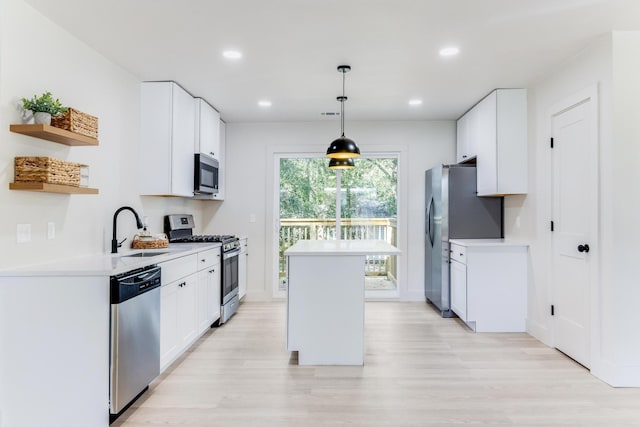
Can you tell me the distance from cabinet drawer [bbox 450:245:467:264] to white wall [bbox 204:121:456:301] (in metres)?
0.90

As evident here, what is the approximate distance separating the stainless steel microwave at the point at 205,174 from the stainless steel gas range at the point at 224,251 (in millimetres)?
447

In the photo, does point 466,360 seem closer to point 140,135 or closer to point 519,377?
point 519,377

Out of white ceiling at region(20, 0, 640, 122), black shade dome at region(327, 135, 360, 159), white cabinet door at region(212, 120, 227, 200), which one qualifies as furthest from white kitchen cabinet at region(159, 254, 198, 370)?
white cabinet door at region(212, 120, 227, 200)

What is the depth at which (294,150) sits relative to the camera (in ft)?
17.6

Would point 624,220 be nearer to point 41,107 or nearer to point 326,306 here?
point 326,306

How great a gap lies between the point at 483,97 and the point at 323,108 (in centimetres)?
185

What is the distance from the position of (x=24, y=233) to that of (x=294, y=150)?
11.6 ft

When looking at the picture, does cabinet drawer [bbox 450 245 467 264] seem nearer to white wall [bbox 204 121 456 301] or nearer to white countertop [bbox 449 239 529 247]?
white countertop [bbox 449 239 529 247]

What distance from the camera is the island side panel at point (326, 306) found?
312 centimetres

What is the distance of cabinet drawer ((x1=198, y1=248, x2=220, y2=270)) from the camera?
3.59 meters

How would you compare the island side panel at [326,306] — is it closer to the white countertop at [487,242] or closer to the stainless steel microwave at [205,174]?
the white countertop at [487,242]

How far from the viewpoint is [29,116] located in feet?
7.70

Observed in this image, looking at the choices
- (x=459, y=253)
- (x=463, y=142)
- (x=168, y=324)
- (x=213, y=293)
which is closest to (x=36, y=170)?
(x=168, y=324)

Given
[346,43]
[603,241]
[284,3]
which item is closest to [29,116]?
[284,3]
